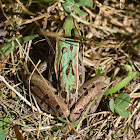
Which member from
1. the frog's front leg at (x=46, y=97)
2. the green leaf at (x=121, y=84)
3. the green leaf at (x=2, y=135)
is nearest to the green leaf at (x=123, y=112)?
the green leaf at (x=121, y=84)

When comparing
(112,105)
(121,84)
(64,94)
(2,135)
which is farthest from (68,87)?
(2,135)

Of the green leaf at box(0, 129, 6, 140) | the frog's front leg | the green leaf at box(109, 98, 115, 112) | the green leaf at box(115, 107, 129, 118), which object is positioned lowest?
the green leaf at box(0, 129, 6, 140)

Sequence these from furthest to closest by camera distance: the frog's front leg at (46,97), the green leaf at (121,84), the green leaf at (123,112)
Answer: the green leaf at (121,84), the green leaf at (123,112), the frog's front leg at (46,97)

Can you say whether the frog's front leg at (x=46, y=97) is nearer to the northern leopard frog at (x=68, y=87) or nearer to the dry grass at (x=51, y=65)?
the northern leopard frog at (x=68, y=87)

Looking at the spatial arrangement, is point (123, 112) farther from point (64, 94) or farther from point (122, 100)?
point (64, 94)

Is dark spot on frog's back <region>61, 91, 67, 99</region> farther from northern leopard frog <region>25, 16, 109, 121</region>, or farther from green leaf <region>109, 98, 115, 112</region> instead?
green leaf <region>109, 98, 115, 112</region>

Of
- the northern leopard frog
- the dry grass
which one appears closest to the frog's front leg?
the northern leopard frog

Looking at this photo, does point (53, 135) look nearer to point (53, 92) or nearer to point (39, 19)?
point (53, 92)
